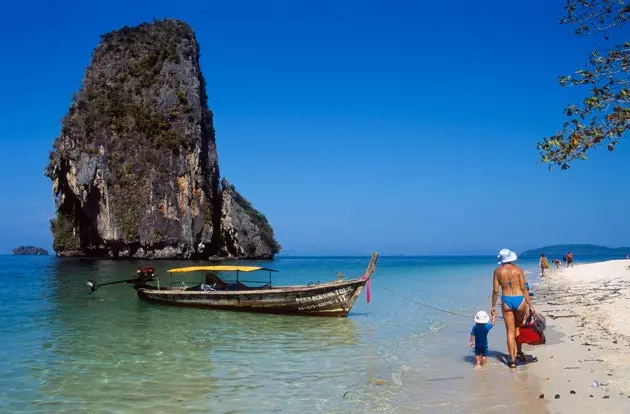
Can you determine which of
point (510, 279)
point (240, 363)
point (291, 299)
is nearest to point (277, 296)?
point (291, 299)

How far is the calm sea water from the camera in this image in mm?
7621

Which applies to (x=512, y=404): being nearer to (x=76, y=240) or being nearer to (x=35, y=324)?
(x=35, y=324)

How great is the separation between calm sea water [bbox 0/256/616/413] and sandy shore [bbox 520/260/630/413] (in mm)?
578

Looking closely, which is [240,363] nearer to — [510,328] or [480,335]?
[480,335]

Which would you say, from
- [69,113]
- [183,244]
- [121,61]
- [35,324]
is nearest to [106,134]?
[69,113]

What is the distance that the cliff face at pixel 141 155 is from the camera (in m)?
68.2

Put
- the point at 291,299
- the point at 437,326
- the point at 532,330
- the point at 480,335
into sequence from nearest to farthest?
1. the point at 532,330
2. the point at 480,335
3. the point at 437,326
4. the point at 291,299

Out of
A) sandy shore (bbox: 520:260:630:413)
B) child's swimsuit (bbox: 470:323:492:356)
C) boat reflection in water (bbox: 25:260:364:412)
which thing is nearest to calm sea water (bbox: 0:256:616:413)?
boat reflection in water (bbox: 25:260:364:412)

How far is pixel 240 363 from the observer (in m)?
10.4

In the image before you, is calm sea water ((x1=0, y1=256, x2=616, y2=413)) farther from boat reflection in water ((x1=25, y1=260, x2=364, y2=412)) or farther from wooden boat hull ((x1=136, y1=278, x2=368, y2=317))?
wooden boat hull ((x1=136, y1=278, x2=368, y2=317))

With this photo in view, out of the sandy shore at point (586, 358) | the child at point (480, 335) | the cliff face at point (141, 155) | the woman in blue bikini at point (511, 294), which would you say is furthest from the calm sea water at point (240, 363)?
the cliff face at point (141, 155)

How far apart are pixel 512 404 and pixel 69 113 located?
7647 cm

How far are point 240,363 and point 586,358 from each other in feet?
21.1

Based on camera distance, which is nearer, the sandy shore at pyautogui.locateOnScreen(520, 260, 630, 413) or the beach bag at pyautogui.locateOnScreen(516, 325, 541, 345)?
the sandy shore at pyautogui.locateOnScreen(520, 260, 630, 413)
